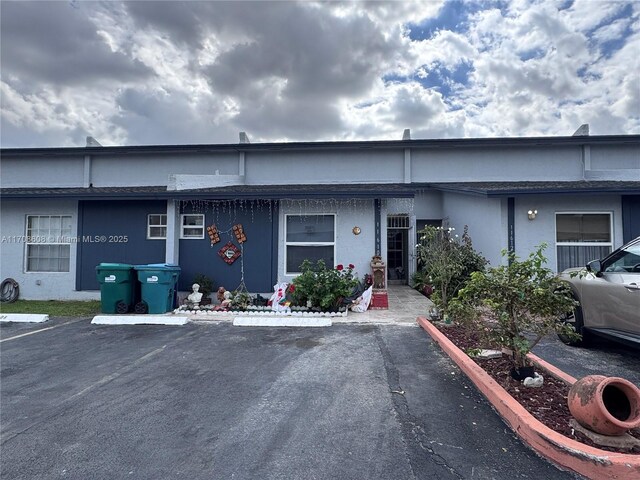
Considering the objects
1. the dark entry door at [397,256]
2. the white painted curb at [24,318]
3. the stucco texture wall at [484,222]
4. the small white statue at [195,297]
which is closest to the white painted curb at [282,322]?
A: the small white statue at [195,297]

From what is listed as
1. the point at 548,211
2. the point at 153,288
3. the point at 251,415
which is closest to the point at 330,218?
the point at 153,288

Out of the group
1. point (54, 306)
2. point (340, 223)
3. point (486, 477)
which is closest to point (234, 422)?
point (486, 477)

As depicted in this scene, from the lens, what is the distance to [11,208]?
1000 centimetres

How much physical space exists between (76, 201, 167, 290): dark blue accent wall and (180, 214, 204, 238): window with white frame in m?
0.70

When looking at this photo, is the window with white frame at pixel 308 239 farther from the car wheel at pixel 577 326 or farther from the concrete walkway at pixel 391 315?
the car wheel at pixel 577 326

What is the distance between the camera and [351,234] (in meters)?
9.05

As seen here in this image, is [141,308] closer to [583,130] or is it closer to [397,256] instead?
[397,256]

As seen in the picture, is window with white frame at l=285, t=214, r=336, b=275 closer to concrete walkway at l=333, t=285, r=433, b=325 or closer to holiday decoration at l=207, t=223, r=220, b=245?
holiday decoration at l=207, t=223, r=220, b=245

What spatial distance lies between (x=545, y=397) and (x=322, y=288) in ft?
16.7

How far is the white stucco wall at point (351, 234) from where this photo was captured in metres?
9.00

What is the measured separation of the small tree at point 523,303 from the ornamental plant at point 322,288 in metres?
4.39

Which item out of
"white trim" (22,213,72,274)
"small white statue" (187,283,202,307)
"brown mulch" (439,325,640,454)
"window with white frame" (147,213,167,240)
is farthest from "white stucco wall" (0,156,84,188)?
"brown mulch" (439,325,640,454)

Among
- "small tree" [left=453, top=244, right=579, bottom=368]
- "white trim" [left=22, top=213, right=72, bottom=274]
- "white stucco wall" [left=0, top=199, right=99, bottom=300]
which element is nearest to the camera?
"small tree" [left=453, top=244, right=579, bottom=368]

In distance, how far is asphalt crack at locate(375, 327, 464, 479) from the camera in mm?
2393
